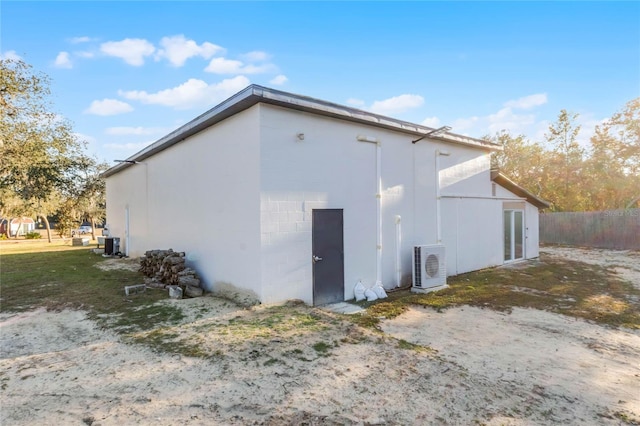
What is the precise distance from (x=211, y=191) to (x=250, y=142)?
192cm

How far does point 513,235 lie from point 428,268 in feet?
20.8

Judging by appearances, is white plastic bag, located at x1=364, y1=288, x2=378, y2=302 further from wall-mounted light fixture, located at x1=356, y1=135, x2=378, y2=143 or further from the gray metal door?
wall-mounted light fixture, located at x1=356, y1=135, x2=378, y2=143

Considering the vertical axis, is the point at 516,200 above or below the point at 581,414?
above

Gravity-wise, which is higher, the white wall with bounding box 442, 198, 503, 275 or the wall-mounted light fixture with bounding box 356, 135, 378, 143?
the wall-mounted light fixture with bounding box 356, 135, 378, 143

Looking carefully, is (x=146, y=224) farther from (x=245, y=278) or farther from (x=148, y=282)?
(x=245, y=278)

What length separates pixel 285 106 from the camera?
588 centimetres

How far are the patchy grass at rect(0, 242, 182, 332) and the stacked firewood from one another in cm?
40

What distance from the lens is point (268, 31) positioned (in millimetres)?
8328

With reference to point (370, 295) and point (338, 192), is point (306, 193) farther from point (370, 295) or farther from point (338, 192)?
point (370, 295)

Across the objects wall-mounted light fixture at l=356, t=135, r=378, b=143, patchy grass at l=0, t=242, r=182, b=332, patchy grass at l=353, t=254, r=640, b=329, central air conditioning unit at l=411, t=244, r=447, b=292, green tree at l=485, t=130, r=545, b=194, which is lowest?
patchy grass at l=353, t=254, r=640, b=329

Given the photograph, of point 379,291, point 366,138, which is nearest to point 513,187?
point 366,138

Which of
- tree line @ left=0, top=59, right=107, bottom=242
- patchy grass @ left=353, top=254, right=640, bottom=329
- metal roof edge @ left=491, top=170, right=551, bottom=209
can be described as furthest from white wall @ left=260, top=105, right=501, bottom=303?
tree line @ left=0, top=59, right=107, bottom=242

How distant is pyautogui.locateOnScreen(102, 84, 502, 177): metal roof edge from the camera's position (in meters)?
5.52

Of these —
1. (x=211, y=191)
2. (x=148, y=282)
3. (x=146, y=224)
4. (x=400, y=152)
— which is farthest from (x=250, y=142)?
(x=146, y=224)
